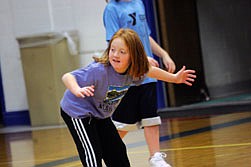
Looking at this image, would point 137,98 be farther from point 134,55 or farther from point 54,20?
point 54,20

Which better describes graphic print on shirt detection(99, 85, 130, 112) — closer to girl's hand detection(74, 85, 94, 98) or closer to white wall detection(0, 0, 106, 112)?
girl's hand detection(74, 85, 94, 98)

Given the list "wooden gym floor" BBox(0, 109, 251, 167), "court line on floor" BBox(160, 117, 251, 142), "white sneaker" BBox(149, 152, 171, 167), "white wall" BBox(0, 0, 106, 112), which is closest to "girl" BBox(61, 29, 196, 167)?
"white sneaker" BBox(149, 152, 171, 167)

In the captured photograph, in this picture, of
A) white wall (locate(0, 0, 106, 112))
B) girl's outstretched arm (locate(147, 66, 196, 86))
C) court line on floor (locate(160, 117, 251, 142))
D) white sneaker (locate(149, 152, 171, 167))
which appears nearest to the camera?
girl's outstretched arm (locate(147, 66, 196, 86))

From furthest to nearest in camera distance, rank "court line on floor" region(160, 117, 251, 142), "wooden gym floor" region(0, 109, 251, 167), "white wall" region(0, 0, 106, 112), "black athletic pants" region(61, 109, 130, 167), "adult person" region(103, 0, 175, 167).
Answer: "white wall" region(0, 0, 106, 112) < "court line on floor" region(160, 117, 251, 142) < "wooden gym floor" region(0, 109, 251, 167) < "adult person" region(103, 0, 175, 167) < "black athletic pants" region(61, 109, 130, 167)

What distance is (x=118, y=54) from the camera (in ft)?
12.8

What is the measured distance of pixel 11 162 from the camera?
6258mm

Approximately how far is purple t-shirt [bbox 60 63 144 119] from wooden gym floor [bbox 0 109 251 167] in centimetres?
101

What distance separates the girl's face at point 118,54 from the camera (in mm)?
3889

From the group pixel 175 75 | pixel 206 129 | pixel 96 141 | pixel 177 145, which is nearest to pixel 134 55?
pixel 175 75

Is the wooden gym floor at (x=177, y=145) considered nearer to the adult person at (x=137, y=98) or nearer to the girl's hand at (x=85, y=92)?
the adult person at (x=137, y=98)

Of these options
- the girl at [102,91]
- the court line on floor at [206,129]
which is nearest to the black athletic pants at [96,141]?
the girl at [102,91]

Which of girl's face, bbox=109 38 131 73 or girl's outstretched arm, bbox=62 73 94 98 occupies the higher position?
girl's face, bbox=109 38 131 73

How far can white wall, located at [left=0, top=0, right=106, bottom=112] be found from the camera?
9422 mm

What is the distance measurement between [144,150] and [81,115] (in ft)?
6.66
